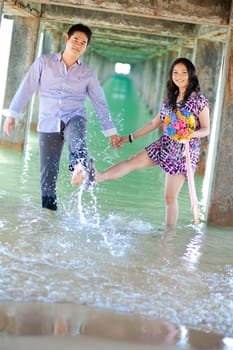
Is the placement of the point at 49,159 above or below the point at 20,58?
below

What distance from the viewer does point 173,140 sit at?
268 inches

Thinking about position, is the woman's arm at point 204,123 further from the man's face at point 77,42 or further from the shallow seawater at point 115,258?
the man's face at point 77,42

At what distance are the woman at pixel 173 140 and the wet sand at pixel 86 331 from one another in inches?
103

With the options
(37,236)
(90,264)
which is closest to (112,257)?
(90,264)

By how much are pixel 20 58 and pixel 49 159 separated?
5914 millimetres

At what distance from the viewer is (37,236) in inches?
245

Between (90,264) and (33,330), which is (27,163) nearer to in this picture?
(90,264)

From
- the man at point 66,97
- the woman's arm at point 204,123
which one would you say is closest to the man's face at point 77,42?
the man at point 66,97

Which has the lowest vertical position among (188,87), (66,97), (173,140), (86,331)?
(86,331)

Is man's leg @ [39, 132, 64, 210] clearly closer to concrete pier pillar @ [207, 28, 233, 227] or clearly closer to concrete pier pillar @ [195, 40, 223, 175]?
concrete pier pillar @ [207, 28, 233, 227]

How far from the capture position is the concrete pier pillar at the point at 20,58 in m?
12.6

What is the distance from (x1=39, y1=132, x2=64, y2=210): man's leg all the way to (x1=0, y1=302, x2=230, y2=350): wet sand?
315 centimetres

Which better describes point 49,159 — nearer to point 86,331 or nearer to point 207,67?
point 86,331

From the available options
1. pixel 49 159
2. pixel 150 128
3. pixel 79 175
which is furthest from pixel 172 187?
pixel 49 159
